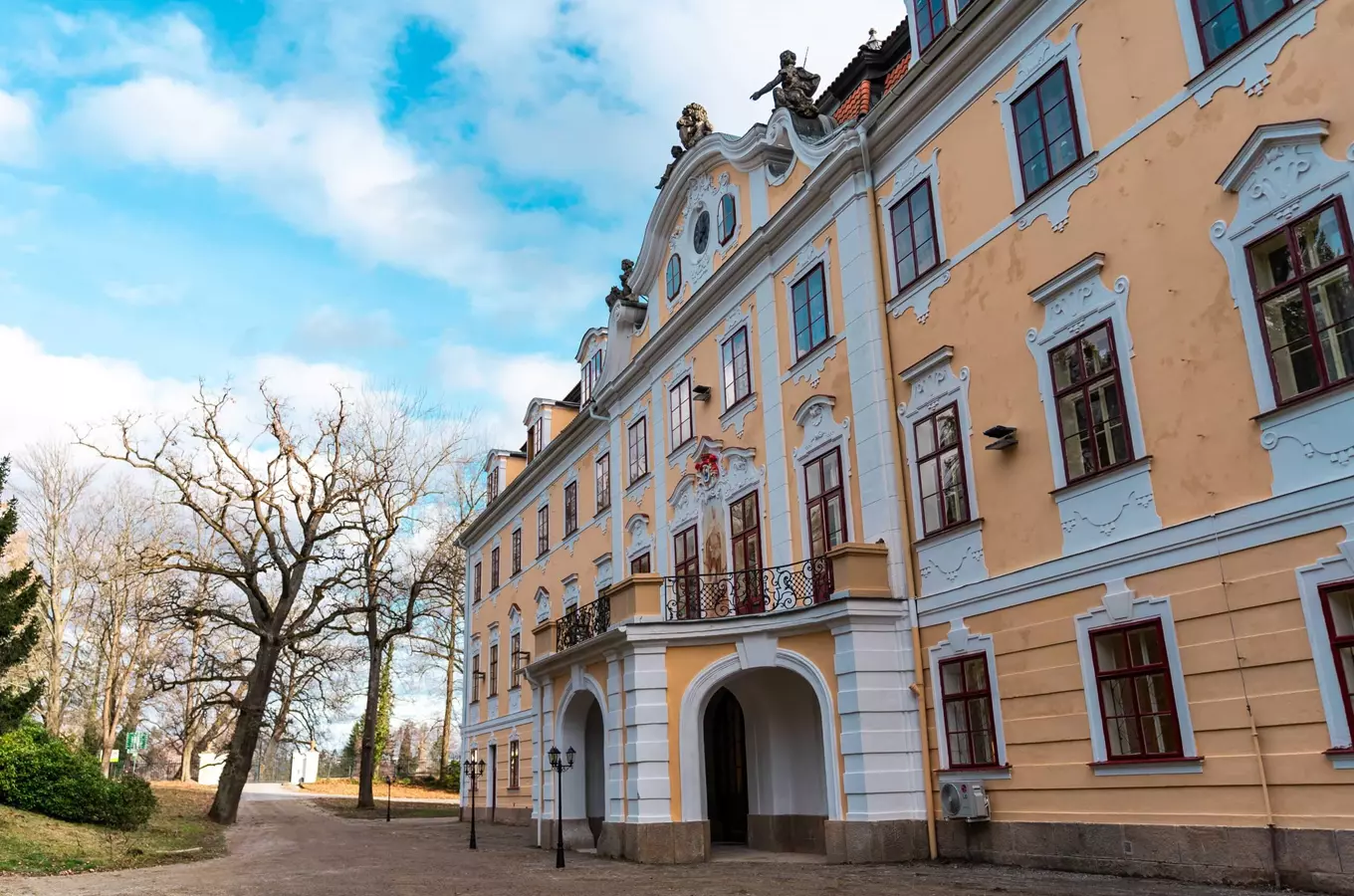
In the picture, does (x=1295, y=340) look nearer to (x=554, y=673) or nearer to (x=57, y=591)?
(x=554, y=673)

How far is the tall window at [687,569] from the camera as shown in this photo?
17672 mm

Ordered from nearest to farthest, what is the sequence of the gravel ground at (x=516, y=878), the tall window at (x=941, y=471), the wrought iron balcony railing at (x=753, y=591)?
the gravel ground at (x=516, y=878) → the tall window at (x=941, y=471) → the wrought iron balcony railing at (x=753, y=591)

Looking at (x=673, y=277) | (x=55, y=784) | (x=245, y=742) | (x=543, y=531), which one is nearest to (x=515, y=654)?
(x=543, y=531)

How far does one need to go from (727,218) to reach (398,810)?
91.2 ft

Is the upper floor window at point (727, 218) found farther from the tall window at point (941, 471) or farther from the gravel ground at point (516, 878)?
the gravel ground at point (516, 878)

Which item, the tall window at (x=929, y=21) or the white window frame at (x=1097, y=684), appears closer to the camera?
the white window frame at (x=1097, y=684)

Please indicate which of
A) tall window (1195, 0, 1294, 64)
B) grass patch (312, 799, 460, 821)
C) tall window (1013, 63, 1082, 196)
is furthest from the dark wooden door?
grass patch (312, 799, 460, 821)

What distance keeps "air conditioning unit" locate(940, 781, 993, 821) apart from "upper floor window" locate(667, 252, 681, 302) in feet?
38.4

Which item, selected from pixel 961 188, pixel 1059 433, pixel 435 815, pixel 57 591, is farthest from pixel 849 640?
pixel 57 591

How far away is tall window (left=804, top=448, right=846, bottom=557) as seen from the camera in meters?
15.4

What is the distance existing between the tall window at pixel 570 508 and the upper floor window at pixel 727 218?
995cm

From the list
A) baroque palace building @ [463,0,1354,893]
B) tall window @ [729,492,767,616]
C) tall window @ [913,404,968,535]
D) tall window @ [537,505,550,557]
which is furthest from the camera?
tall window @ [537,505,550,557]

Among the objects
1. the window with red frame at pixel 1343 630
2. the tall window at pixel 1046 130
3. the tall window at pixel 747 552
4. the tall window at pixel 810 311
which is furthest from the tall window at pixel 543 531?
the window with red frame at pixel 1343 630

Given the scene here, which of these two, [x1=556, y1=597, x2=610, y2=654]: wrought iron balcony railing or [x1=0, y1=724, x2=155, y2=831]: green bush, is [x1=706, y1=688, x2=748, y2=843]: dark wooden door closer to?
[x1=556, y1=597, x2=610, y2=654]: wrought iron balcony railing
